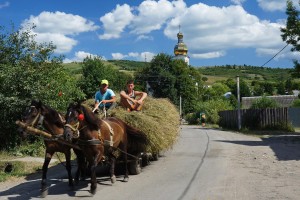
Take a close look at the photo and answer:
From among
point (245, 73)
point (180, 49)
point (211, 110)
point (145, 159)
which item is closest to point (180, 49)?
point (180, 49)

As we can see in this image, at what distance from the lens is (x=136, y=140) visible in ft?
33.4

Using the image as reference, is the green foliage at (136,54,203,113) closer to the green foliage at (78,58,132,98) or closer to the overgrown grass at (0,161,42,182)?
the green foliage at (78,58,132,98)

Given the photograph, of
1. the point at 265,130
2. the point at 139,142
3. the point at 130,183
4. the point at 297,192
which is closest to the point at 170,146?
the point at 139,142

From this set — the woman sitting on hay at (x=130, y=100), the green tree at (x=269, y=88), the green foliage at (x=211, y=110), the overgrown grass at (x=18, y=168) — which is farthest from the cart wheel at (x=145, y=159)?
the green tree at (x=269, y=88)

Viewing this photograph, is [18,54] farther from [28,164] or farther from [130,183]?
[130,183]

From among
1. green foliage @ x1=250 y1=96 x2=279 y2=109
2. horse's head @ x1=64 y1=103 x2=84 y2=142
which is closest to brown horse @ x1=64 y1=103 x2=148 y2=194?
horse's head @ x1=64 y1=103 x2=84 y2=142

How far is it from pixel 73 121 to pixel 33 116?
78 cm

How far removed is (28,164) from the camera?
1277 cm

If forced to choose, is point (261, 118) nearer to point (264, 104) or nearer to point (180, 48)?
point (264, 104)

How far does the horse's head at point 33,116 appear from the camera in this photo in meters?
7.63

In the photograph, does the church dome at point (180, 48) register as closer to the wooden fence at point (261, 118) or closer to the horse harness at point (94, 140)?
the wooden fence at point (261, 118)

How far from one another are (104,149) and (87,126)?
78 centimetres

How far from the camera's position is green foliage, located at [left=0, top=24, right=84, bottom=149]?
14820 millimetres

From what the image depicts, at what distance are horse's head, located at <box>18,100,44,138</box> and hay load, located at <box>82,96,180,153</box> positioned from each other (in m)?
2.79
